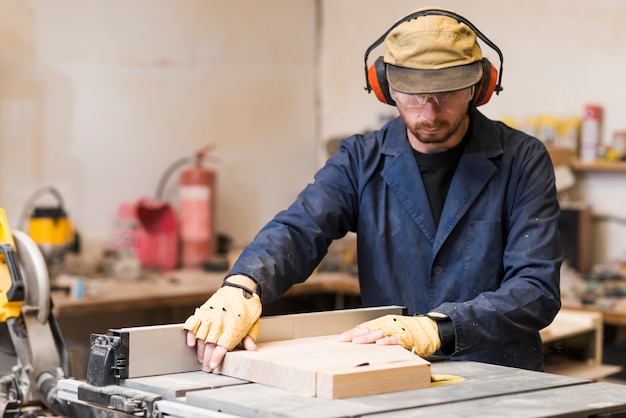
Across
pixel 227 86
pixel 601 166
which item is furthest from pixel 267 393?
pixel 227 86

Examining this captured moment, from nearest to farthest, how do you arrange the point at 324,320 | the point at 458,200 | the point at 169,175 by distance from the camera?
the point at 324,320 → the point at 458,200 → the point at 169,175

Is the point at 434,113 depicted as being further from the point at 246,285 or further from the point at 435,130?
the point at 246,285

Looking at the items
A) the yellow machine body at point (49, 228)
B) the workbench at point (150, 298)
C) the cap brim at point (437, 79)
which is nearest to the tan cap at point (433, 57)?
the cap brim at point (437, 79)

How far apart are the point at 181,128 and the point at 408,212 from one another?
2.90 m

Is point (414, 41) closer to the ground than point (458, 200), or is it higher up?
higher up

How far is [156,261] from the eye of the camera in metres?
4.67

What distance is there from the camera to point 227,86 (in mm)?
5129

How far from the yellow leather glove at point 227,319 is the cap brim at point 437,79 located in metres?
0.56

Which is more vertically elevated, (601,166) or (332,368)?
(601,166)

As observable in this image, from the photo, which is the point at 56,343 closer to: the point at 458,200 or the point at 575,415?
the point at 458,200

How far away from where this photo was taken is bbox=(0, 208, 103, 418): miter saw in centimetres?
212

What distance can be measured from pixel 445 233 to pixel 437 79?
14.2 inches

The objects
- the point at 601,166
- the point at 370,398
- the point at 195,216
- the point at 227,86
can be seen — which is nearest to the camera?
the point at 370,398

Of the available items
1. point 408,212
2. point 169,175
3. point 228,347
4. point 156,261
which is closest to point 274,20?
point 169,175
